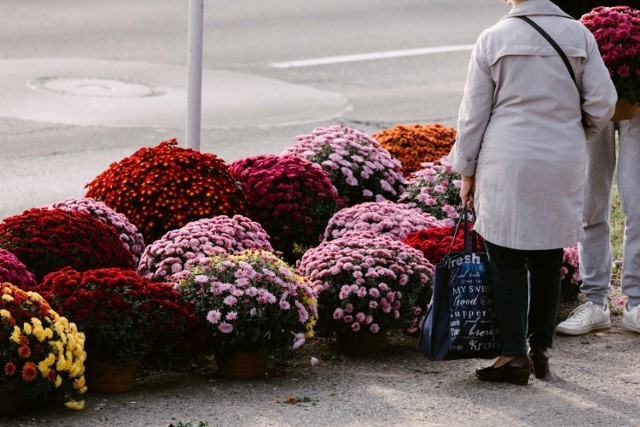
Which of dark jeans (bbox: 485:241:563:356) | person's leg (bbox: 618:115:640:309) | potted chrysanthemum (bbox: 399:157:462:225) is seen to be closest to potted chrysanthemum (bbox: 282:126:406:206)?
potted chrysanthemum (bbox: 399:157:462:225)

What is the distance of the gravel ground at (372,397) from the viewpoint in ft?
16.0

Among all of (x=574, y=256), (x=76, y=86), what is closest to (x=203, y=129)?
(x=76, y=86)

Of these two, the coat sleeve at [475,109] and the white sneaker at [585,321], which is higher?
the coat sleeve at [475,109]

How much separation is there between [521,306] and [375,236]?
3.44ft

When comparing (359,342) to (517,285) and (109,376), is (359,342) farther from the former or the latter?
(109,376)

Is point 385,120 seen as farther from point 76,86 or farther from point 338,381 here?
point 338,381

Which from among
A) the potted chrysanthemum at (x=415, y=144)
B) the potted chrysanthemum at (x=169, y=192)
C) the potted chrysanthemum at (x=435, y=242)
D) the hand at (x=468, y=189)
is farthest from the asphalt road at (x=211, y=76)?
the hand at (x=468, y=189)

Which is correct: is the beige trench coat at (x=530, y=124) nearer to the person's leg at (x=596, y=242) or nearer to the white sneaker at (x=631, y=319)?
the person's leg at (x=596, y=242)

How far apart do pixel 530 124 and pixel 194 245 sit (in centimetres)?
168

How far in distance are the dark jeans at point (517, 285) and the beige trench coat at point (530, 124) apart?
0.12 meters

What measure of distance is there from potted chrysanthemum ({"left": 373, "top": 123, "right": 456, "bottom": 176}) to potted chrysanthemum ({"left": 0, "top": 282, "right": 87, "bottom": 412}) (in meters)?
3.52

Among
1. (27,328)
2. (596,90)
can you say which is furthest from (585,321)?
(27,328)

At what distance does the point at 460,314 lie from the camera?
528cm

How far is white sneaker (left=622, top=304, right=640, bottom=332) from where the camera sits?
247 inches
